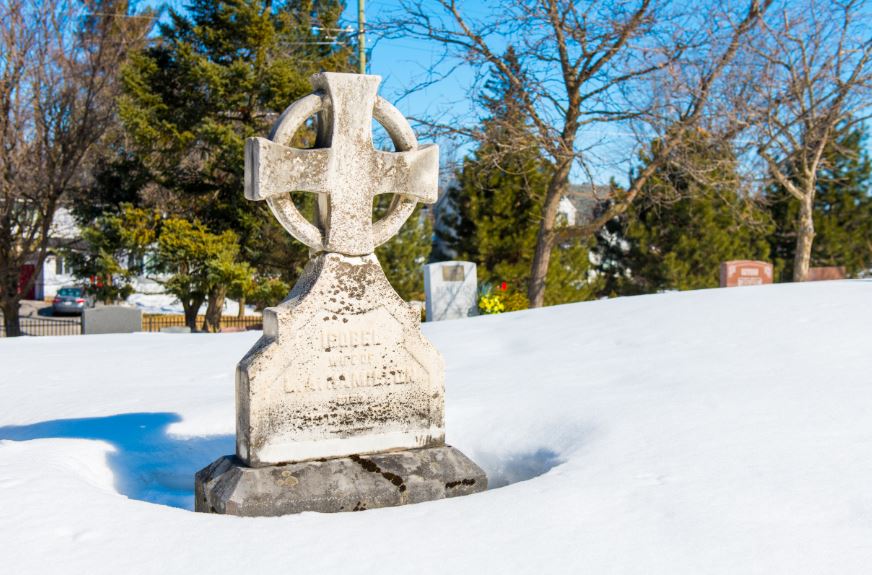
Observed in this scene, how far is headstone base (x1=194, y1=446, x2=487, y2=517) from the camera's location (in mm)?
4086

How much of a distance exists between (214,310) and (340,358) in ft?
50.6

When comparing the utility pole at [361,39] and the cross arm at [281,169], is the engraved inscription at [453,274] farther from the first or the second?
the cross arm at [281,169]

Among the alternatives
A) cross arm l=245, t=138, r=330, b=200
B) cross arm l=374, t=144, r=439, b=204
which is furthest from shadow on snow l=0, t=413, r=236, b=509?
cross arm l=374, t=144, r=439, b=204

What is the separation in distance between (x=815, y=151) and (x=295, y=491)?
16.7m

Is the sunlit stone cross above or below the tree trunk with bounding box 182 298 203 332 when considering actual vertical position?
above

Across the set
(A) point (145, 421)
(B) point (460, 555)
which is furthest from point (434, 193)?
(A) point (145, 421)

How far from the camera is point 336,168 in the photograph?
4602mm

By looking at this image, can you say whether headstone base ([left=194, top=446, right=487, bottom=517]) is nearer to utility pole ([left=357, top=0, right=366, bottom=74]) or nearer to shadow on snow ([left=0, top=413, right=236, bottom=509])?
shadow on snow ([left=0, top=413, right=236, bottom=509])

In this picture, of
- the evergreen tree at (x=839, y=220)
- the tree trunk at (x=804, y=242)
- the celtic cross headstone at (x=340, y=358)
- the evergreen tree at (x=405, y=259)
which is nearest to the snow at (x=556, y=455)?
the celtic cross headstone at (x=340, y=358)

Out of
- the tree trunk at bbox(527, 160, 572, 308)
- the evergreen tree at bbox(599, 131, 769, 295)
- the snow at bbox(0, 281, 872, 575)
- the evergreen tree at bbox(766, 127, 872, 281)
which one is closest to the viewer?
the snow at bbox(0, 281, 872, 575)

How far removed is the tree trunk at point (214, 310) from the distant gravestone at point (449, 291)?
20.8 feet

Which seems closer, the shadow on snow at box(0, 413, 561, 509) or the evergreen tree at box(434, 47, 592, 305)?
the shadow on snow at box(0, 413, 561, 509)

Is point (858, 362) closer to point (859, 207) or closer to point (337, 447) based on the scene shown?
point (337, 447)

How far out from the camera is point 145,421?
5.94 meters
